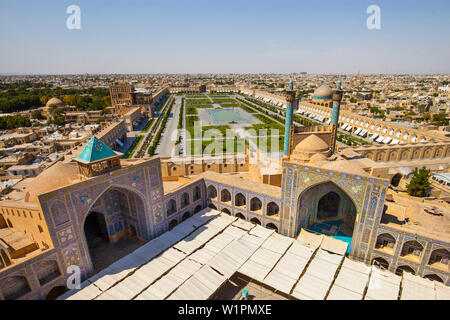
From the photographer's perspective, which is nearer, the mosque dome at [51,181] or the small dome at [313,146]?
the mosque dome at [51,181]

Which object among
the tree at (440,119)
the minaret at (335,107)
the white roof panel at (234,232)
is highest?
the minaret at (335,107)

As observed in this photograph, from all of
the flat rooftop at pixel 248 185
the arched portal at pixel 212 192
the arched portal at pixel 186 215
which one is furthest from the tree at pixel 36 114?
the arched portal at pixel 212 192

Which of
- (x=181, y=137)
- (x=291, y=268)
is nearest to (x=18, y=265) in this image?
(x=291, y=268)

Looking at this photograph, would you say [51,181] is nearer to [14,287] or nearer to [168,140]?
[14,287]

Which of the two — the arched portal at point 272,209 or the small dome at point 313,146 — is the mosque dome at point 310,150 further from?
the arched portal at point 272,209

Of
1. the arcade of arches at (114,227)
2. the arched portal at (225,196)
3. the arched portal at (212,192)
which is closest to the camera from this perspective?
the arcade of arches at (114,227)

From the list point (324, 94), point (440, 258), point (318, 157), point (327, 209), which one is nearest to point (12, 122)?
point (318, 157)
